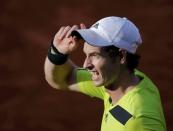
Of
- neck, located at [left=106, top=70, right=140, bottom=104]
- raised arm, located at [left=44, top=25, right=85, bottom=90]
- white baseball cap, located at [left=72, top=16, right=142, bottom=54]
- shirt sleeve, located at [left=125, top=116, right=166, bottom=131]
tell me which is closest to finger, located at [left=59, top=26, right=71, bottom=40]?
raised arm, located at [left=44, top=25, right=85, bottom=90]

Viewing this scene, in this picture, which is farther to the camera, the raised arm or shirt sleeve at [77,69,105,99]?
shirt sleeve at [77,69,105,99]

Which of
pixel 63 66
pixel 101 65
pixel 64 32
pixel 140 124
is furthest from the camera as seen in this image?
pixel 63 66

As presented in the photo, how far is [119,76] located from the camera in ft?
9.89

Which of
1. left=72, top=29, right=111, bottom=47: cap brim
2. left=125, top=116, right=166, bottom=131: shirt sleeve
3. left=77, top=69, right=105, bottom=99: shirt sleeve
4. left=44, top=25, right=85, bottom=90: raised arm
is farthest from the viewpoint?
left=77, top=69, right=105, bottom=99: shirt sleeve

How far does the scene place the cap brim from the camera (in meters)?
2.93

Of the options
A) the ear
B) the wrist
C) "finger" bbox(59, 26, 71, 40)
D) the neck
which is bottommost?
the neck

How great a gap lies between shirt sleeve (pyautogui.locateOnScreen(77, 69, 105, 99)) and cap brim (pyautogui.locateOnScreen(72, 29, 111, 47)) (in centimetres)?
37

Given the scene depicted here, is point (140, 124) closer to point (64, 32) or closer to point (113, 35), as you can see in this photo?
point (113, 35)

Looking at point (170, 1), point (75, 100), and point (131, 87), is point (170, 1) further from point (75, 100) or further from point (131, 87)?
point (131, 87)

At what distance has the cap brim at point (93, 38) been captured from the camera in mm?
2934

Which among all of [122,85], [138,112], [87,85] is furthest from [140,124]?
[87,85]

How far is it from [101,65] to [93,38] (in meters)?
0.12

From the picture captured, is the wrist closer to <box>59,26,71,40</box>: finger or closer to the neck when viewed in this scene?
<box>59,26,71,40</box>: finger

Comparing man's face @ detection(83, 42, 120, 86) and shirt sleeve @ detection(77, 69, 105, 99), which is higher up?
man's face @ detection(83, 42, 120, 86)
